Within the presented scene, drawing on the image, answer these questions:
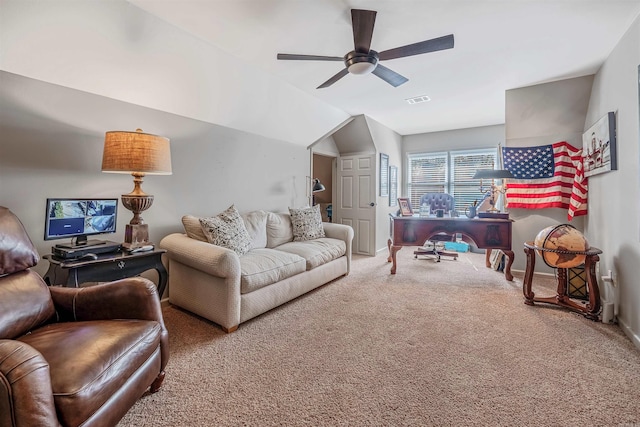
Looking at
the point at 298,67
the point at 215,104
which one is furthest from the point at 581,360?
the point at 215,104

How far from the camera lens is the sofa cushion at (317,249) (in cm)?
310

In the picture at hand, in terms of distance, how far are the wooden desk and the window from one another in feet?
8.95

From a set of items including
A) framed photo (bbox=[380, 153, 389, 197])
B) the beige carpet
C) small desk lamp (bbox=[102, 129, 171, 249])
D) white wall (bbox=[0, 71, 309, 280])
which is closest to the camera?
the beige carpet

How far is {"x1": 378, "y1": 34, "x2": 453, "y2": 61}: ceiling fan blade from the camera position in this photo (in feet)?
6.57

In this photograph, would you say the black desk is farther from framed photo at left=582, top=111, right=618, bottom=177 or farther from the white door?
framed photo at left=582, top=111, right=618, bottom=177

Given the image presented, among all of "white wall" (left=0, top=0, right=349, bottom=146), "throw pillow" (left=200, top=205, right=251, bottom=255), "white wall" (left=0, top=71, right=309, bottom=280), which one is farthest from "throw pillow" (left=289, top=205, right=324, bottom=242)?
Answer: "white wall" (left=0, top=0, right=349, bottom=146)

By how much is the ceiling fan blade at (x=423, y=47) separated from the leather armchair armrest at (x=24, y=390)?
8.52 feet

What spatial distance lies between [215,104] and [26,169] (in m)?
1.64

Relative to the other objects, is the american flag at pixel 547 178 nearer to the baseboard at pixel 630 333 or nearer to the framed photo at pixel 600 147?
the framed photo at pixel 600 147

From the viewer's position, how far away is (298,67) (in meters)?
3.11

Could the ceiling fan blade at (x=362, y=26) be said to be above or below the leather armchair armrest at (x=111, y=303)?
above

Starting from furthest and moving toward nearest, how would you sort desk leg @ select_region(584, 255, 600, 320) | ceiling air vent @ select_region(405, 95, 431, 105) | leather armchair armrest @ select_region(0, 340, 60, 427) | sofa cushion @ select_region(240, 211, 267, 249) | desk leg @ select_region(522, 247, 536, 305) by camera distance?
ceiling air vent @ select_region(405, 95, 431, 105), sofa cushion @ select_region(240, 211, 267, 249), desk leg @ select_region(522, 247, 536, 305), desk leg @ select_region(584, 255, 600, 320), leather armchair armrest @ select_region(0, 340, 60, 427)

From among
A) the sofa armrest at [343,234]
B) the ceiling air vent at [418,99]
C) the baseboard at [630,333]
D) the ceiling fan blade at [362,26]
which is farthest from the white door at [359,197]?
the baseboard at [630,333]

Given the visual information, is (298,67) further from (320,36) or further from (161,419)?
(161,419)
